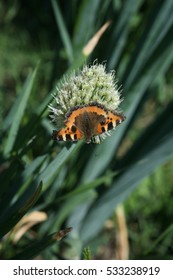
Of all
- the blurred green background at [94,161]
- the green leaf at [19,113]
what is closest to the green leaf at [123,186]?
the blurred green background at [94,161]

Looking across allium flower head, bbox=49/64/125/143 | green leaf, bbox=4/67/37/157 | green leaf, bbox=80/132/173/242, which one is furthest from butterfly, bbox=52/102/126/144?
green leaf, bbox=80/132/173/242

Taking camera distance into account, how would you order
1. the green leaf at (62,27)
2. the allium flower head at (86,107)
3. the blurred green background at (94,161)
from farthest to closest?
the green leaf at (62,27) < the blurred green background at (94,161) < the allium flower head at (86,107)

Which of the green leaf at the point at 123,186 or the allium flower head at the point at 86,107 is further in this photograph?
the green leaf at the point at 123,186

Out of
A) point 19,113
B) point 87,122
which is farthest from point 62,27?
point 87,122

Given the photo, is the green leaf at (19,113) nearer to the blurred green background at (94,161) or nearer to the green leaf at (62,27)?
the blurred green background at (94,161)

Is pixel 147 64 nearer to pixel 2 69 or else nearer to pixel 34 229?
pixel 34 229
